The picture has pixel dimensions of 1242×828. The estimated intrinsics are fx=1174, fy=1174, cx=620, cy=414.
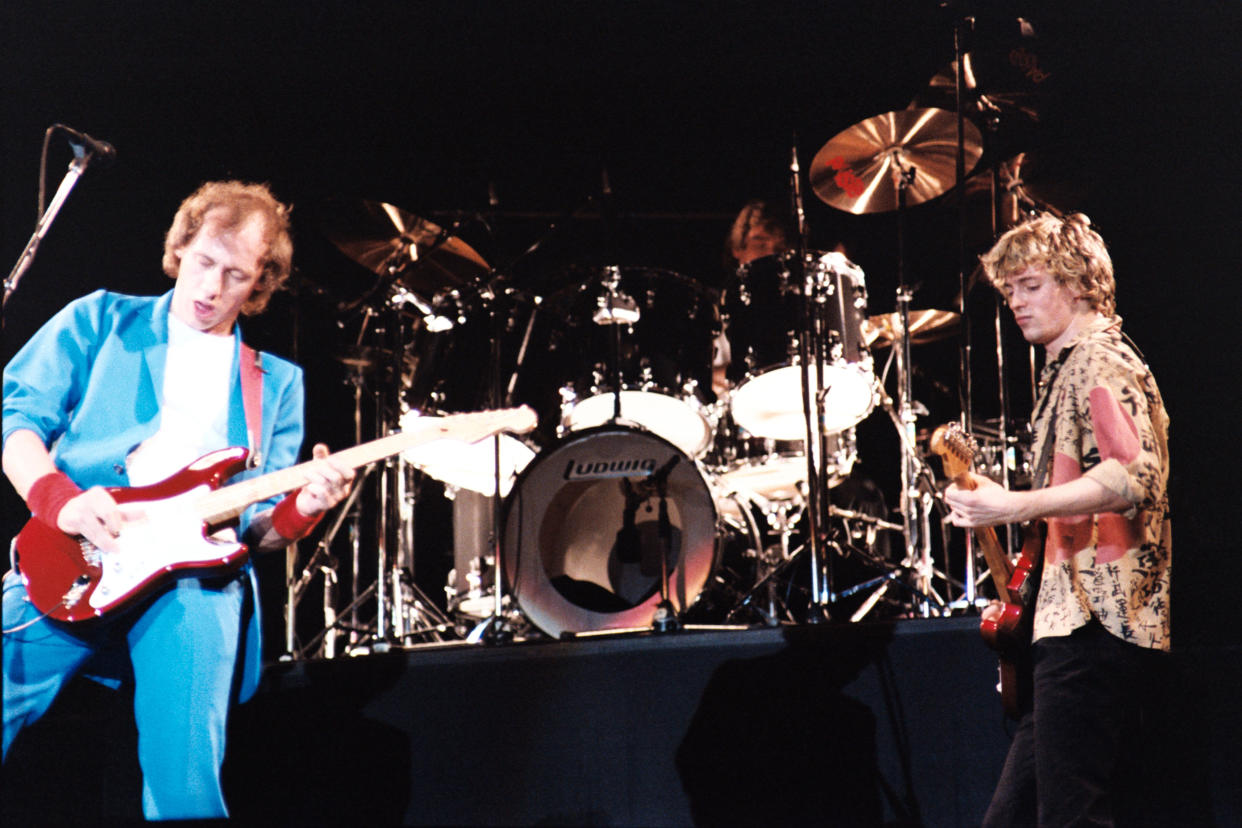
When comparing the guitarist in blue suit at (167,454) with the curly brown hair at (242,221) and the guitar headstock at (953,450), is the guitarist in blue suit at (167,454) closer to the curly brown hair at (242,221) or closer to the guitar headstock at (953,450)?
the curly brown hair at (242,221)

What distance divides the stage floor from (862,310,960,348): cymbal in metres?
2.37

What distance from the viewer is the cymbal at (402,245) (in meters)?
5.32

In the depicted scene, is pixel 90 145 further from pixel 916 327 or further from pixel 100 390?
pixel 916 327

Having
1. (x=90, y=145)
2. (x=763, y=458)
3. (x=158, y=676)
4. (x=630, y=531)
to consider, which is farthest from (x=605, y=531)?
(x=90, y=145)

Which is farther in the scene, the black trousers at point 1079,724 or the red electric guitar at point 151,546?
the red electric guitar at point 151,546

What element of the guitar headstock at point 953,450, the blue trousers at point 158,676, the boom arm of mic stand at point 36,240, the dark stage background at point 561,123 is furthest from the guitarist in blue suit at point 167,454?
the guitar headstock at point 953,450

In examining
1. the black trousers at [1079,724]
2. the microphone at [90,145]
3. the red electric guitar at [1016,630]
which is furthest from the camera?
the microphone at [90,145]

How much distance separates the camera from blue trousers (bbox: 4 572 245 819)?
3010 millimetres

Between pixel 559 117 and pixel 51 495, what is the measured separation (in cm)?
349

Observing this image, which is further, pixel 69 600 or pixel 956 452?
pixel 956 452

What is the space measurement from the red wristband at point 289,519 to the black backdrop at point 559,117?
0.87m

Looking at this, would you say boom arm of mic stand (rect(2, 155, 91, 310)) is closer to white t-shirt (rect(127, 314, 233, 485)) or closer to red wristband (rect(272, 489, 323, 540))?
white t-shirt (rect(127, 314, 233, 485))

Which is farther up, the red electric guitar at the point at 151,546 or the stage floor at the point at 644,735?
the red electric guitar at the point at 151,546

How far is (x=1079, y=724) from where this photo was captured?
2428mm
